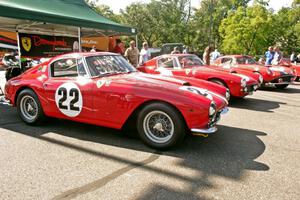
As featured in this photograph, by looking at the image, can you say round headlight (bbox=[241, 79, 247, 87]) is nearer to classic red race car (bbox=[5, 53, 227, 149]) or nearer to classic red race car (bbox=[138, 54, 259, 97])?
classic red race car (bbox=[138, 54, 259, 97])

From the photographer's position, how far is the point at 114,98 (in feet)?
13.7

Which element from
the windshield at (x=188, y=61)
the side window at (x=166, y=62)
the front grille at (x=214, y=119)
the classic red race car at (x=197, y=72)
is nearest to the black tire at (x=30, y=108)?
the front grille at (x=214, y=119)

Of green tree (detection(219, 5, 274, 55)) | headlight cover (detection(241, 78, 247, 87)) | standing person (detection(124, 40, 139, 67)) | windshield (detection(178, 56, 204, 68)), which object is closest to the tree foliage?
green tree (detection(219, 5, 274, 55))

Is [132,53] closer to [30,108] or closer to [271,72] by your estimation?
[271,72]

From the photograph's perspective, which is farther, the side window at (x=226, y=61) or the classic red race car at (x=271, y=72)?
the side window at (x=226, y=61)

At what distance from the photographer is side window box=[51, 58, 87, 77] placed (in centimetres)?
471

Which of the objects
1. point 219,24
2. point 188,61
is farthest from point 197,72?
point 219,24

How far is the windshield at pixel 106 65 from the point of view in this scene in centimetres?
466

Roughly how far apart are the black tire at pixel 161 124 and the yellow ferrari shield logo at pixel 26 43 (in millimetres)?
6780

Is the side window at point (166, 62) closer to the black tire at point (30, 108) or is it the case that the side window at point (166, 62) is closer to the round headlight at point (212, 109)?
the black tire at point (30, 108)

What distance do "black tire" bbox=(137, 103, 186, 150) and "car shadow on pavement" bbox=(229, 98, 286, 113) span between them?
12.3 feet

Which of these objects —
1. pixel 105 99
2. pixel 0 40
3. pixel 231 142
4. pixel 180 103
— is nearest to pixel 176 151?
pixel 180 103

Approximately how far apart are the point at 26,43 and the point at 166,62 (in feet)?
15.6

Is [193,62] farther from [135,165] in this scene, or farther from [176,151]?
[135,165]
